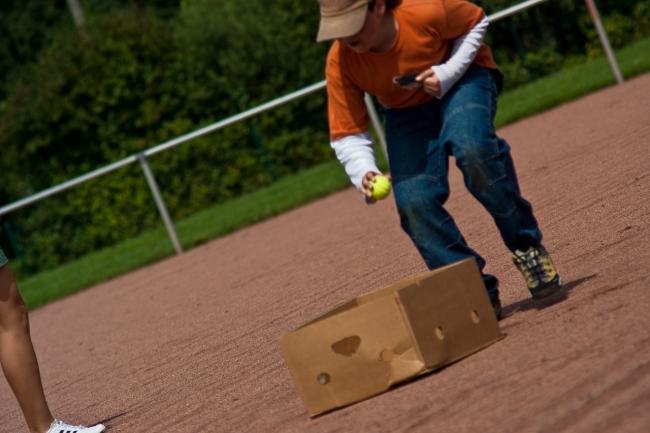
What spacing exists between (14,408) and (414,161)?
172 inches

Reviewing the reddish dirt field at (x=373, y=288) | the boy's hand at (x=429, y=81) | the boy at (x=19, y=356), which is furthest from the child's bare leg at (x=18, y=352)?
the boy's hand at (x=429, y=81)

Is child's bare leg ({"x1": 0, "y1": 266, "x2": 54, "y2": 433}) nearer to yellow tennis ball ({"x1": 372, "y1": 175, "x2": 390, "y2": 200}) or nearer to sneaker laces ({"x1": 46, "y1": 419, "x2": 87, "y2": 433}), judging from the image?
sneaker laces ({"x1": 46, "y1": 419, "x2": 87, "y2": 433})

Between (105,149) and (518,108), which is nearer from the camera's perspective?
(518,108)

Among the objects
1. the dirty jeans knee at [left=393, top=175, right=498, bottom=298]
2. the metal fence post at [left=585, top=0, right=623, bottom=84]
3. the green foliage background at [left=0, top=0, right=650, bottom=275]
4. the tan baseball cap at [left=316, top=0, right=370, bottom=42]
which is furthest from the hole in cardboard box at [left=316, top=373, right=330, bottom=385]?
the green foliage background at [left=0, top=0, right=650, bottom=275]

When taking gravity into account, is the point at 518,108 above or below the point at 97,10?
below

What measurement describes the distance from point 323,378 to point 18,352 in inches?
80.2

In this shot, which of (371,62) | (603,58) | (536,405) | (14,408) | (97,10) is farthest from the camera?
(97,10)

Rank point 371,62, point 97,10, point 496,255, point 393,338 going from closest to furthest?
point 393,338, point 371,62, point 496,255, point 97,10

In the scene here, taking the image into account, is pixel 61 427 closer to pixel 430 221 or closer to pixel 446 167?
pixel 430 221

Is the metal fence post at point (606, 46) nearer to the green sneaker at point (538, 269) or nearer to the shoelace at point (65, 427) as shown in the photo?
the green sneaker at point (538, 269)

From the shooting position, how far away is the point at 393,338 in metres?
6.86

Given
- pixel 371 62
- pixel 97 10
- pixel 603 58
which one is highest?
pixel 97 10

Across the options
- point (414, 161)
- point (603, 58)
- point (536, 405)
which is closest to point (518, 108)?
point (603, 58)

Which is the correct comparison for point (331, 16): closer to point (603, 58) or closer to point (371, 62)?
point (371, 62)
